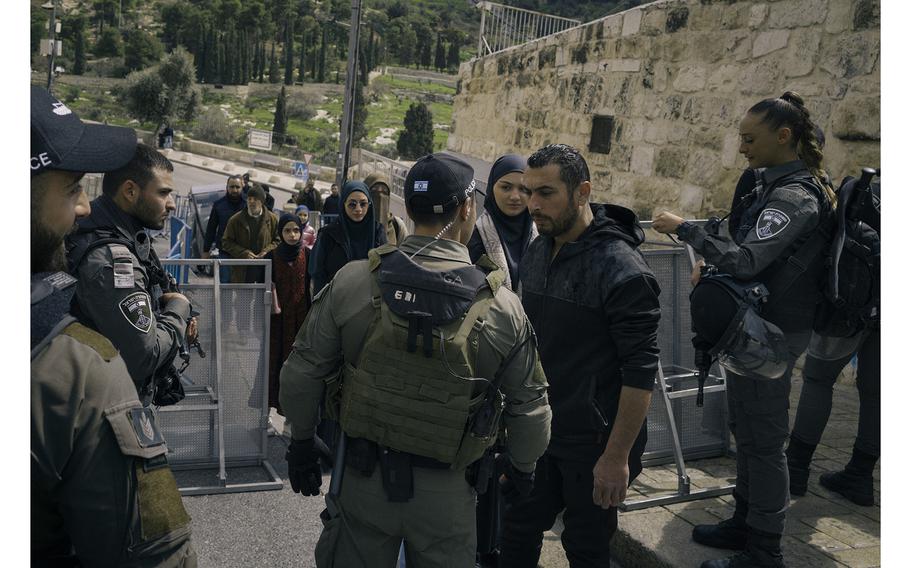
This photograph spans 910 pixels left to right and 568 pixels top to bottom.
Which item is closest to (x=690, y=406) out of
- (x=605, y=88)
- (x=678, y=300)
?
(x=678, y=300)

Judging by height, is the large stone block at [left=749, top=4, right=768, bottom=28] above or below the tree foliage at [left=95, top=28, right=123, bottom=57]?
below

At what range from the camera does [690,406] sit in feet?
16.2

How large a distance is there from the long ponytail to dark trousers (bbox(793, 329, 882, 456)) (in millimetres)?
1074

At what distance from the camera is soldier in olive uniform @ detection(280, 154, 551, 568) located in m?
2.41

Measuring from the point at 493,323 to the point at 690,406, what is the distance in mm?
2935

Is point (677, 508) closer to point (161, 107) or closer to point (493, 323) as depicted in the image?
point (493, 323)

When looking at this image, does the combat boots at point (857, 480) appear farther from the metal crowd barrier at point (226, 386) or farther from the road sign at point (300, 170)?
the road sign at point (300, 170)

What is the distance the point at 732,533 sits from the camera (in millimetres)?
3830

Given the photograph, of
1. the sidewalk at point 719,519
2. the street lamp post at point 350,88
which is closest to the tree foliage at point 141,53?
the street lamp post at point 350,88

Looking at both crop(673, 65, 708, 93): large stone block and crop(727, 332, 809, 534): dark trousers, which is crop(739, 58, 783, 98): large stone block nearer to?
crop(673, 65, 708, 93): large stone block

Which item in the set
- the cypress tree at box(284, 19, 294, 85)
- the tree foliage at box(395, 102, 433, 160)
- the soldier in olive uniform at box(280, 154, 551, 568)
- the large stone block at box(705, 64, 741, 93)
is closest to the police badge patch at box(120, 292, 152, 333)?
the soldier in olive uniform at box(280, 154, 551, 568)

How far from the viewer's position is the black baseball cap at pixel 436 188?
258 cm

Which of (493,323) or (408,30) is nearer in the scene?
(493,323)

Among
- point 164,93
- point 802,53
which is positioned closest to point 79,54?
point 164,93
